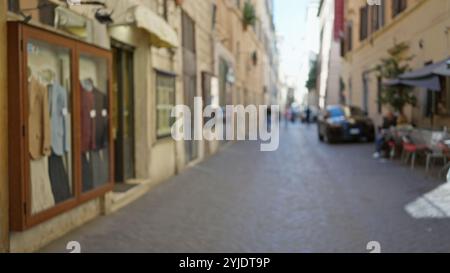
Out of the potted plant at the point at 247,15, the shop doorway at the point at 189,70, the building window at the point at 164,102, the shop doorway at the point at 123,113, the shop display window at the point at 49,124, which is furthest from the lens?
the potted plant at the point at 247,15

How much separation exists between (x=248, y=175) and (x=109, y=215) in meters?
5.04

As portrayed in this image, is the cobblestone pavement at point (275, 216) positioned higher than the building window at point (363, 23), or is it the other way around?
the building window at point (363, 23)

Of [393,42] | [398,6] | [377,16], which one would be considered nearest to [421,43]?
[398,6]

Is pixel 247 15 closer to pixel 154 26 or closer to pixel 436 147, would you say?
pixel 436 147

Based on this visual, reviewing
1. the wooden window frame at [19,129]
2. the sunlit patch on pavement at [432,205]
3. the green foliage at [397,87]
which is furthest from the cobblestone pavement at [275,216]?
the green foliage at [397,87]

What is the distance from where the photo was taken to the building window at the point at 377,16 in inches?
851

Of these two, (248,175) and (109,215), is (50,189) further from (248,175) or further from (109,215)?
(248,175)

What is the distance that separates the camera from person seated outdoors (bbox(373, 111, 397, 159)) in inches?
629

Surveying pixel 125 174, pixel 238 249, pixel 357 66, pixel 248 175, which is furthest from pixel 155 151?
pixel 357 66

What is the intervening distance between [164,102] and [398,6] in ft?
32.2

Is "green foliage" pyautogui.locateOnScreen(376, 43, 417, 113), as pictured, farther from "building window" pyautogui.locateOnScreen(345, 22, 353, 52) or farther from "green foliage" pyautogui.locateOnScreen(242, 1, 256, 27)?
"green foliage" pyautogui.locateOnScreen(242, 1, 256, 27)

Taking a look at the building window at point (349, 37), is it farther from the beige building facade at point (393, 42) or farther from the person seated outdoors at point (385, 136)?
the person seated outdoors at point (385, 136)

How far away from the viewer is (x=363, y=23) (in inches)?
1038
